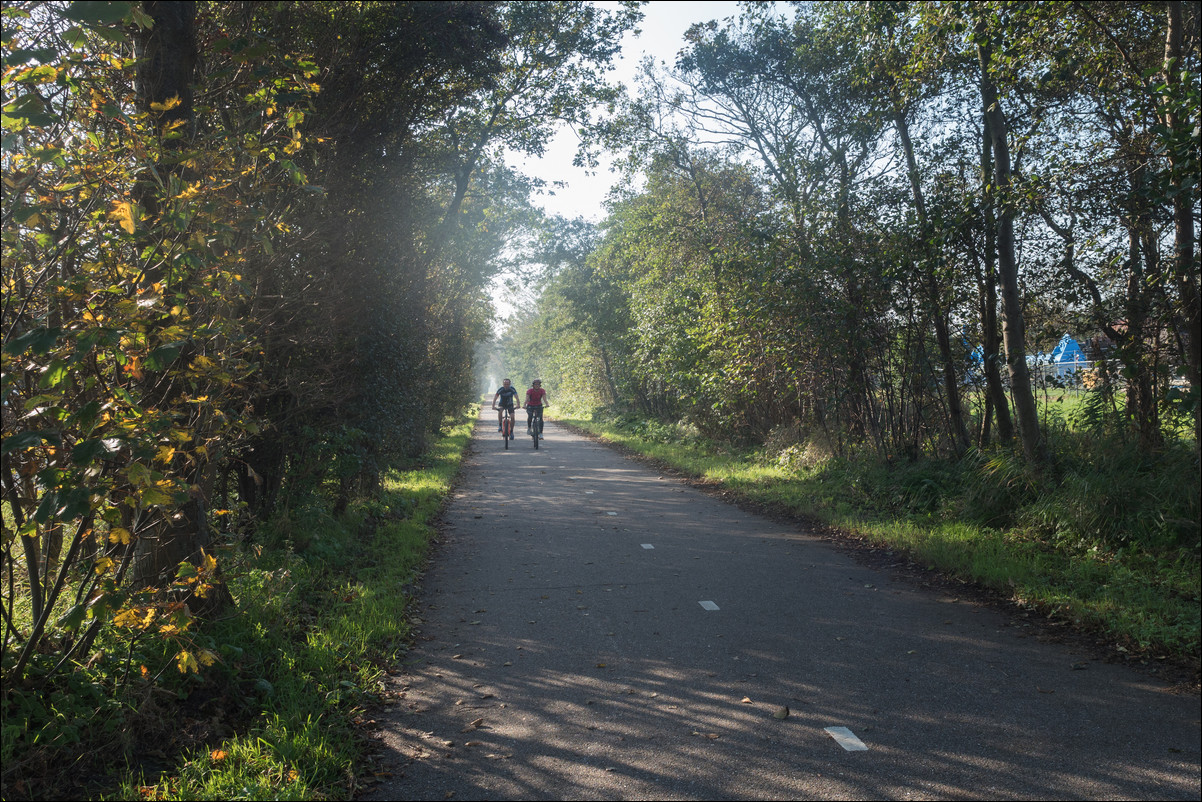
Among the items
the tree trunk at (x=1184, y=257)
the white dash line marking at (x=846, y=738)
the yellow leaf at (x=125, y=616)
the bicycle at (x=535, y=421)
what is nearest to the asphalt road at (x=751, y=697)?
the white dash line marking at (x=846, y=738)

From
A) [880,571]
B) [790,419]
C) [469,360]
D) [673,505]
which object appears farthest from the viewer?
[469,360]

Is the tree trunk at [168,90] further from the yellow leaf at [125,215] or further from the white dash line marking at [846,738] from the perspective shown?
the white dash line marking at [846,738]

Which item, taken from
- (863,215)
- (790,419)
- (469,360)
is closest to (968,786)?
(863,215)

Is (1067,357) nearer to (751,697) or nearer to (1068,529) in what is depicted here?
(1068,529)

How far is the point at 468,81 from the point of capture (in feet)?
37.8

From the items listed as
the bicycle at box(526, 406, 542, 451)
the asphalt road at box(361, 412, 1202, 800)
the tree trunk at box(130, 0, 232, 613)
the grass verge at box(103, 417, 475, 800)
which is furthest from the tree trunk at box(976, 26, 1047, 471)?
the bicycle at box(526, 406, 542, 451)

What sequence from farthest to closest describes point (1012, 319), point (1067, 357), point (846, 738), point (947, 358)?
point (947, 358) → point (1067, 357) → point (1012, 319) → point (846, 738)

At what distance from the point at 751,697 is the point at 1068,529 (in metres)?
4.41

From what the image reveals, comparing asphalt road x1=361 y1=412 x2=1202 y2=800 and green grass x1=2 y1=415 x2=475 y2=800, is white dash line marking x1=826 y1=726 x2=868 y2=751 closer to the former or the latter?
asphalt road x1=361 y1=412 x2=1202 y2=800

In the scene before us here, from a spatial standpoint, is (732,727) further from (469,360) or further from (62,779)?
(469,360)

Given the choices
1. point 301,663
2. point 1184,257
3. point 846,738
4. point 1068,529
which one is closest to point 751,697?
point 846,738

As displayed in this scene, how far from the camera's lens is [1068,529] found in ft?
23.8

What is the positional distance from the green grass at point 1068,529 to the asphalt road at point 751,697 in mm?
542

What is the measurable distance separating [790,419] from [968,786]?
513 inches
